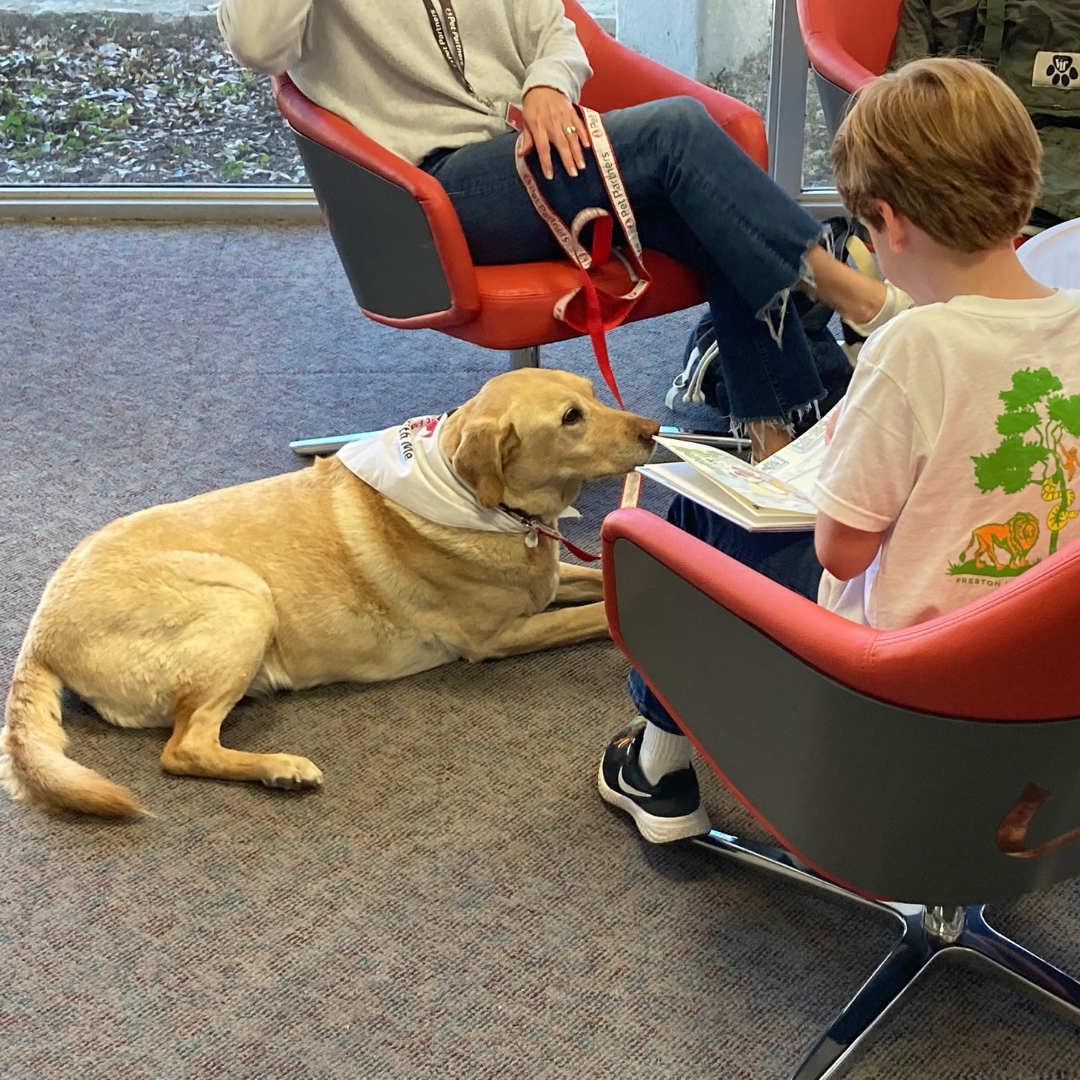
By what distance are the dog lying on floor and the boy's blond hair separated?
3.26 feet

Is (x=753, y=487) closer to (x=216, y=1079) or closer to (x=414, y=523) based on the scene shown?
(x=414, y=523)

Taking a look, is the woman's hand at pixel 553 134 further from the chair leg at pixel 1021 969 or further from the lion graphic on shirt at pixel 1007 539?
the chair leg at pixel 1021 969

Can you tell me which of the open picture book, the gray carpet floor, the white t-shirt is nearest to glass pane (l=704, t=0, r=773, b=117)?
the gray carpet floor

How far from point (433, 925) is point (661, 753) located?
1.40ft

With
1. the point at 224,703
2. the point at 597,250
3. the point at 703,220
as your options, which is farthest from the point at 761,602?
the point at 597,250

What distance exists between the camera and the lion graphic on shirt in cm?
116

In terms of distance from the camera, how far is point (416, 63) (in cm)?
243

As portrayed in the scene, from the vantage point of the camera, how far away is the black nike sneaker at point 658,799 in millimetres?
1785

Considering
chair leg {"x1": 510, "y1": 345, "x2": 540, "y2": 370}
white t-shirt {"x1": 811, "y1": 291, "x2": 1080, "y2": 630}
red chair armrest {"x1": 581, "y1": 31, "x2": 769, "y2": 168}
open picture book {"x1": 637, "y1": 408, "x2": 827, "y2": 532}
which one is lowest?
chair leg {"x1": 510, "y1": 345, "x2": 540, "y2": 370}

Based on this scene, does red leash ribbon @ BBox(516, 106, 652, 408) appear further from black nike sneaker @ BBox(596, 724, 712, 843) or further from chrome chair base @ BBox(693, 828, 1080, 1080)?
chrome chair base @ BBox(693, 828, 1080, 1080)

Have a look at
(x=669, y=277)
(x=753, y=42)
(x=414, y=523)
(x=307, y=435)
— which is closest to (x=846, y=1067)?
(x=414, y=523)

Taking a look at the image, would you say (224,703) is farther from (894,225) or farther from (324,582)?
(894,225)

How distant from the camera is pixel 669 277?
8.02 ft

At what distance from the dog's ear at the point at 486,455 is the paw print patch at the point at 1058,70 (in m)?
1.80
